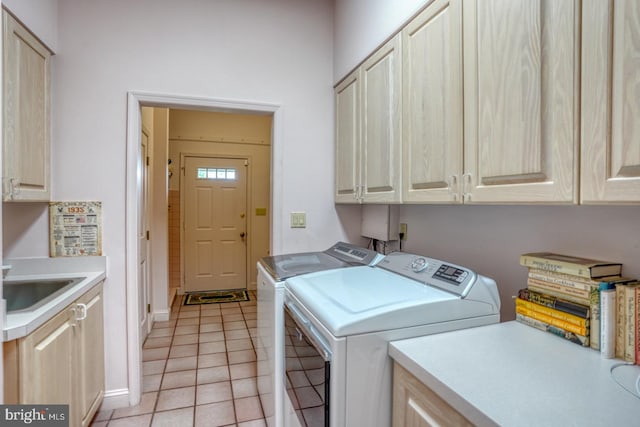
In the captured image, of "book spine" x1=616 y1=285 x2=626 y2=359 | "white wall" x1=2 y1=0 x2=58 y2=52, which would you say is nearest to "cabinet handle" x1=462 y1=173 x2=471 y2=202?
"book spine" x1=616 y1=285 x2=626 y2=359

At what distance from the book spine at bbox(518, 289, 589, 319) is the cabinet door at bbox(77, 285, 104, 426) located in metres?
2.00

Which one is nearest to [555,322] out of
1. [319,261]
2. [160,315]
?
[319,261]

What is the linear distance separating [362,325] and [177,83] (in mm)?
1941

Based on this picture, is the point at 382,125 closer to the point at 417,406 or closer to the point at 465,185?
the point at 465,185

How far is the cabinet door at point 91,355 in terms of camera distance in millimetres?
1684

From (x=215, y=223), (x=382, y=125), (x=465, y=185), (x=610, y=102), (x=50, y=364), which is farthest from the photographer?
(x=215, y=223)

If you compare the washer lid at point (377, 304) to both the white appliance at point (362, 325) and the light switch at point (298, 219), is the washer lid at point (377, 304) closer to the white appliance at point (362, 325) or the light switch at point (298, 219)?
the white appliance at point (362, 325)

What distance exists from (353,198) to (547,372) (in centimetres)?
141

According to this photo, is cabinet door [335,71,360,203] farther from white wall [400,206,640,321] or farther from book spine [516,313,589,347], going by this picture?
book spine [516,313,589,347]

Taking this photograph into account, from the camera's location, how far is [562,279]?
1.07 metres

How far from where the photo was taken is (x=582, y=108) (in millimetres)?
837

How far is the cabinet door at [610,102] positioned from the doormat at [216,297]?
4.04 metres

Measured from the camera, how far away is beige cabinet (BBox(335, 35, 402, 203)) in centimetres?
166

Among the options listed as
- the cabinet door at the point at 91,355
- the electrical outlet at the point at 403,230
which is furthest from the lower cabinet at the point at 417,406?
the cabinet door at the point at 91,355
